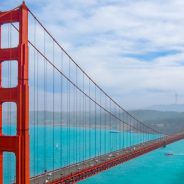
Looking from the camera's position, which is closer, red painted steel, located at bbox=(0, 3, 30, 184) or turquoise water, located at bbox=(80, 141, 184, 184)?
red painted steel, located at bbox=(0, 3, 30, 184)

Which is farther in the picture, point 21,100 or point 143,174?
point 143,174

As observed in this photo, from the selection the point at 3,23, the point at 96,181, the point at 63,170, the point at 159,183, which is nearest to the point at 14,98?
the point at 3,23

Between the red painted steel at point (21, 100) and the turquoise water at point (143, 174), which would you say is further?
the turquoise water at point (143, 174)

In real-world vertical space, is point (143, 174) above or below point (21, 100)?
below

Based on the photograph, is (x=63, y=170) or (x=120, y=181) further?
(x=120, y=181)

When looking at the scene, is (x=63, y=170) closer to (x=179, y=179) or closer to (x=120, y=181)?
(x=120, y=181)

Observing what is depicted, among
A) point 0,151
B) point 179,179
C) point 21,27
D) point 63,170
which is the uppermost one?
point 21,27

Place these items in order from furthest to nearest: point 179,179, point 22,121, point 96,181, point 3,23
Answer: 1. point 179,179
2. point 96,181
3. point 3,23
4. point 22,121

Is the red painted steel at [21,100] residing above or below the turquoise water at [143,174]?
above

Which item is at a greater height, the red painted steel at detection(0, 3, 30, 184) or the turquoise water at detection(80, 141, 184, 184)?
the red painted steel at detection(0, 3, 30, 184)

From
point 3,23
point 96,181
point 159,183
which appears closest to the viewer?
point 3,23

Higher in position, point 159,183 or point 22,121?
point 22,121
